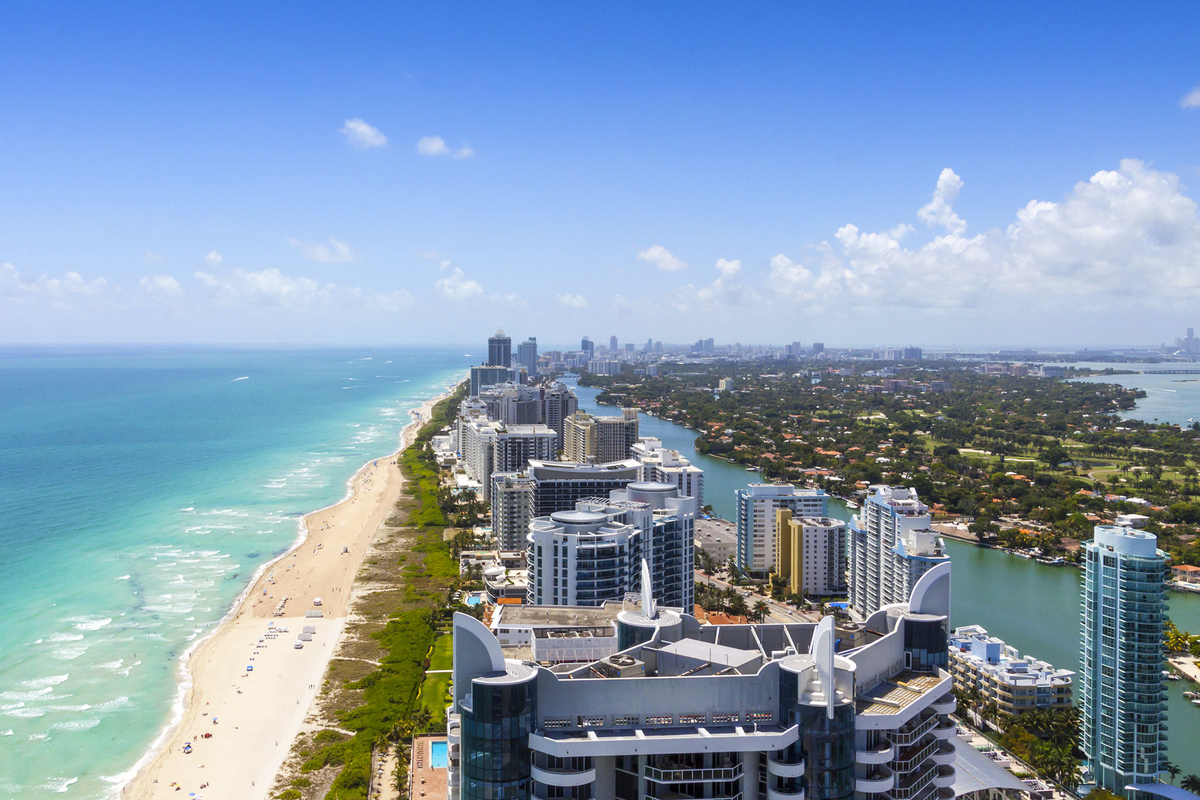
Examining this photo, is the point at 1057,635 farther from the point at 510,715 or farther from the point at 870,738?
the point at 510,715

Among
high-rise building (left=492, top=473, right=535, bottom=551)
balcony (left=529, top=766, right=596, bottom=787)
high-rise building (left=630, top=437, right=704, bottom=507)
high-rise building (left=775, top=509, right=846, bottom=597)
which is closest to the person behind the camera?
balcony (left=529, top=766, right=596, bottom=787)

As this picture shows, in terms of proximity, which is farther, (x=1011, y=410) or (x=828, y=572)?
(x=1011, y=410)

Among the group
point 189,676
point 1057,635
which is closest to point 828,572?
point 1057,635

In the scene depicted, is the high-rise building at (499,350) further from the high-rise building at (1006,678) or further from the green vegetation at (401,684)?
the high-rise building at (1006,678)

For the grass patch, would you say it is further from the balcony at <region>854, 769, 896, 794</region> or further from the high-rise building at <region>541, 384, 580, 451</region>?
the high-rise building at <region>541, 384, 580, 451</region>

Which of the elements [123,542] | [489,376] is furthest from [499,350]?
[123,542]

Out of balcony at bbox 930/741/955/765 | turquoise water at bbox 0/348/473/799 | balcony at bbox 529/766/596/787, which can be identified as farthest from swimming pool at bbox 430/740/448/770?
balcony at bbox 930/741/955/765
